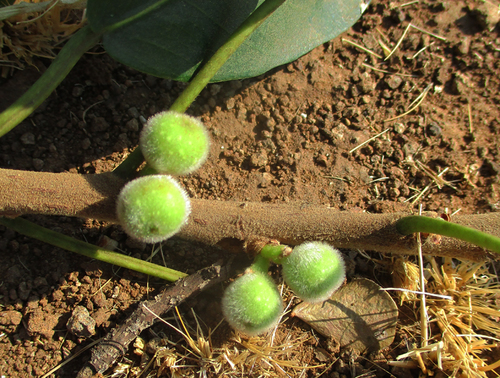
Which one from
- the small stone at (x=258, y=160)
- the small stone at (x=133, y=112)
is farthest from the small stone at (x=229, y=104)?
the small stone at (x=133, y=112)

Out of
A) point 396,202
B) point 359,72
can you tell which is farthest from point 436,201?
point 359,72

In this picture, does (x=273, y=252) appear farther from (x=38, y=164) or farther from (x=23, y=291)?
(x=38, y=164)

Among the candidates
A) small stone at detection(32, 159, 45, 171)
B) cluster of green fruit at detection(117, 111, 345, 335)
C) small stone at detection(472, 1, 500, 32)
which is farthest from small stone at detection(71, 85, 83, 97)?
small stone at detection(472, 1, 500, 32)

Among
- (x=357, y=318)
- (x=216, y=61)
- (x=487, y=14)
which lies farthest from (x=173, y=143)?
(x=487, y=14)

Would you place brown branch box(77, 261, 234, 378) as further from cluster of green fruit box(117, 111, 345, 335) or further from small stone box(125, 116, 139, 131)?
small stone box(125, 116, 139, 131)

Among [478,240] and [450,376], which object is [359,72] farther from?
[450,376]

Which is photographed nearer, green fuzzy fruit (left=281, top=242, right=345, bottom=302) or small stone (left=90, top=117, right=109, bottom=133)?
green fuzzy fruit (left=281, top=242, right=345, bottom=302)

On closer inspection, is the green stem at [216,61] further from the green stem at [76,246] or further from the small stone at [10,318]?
the small stone at [10,318]
